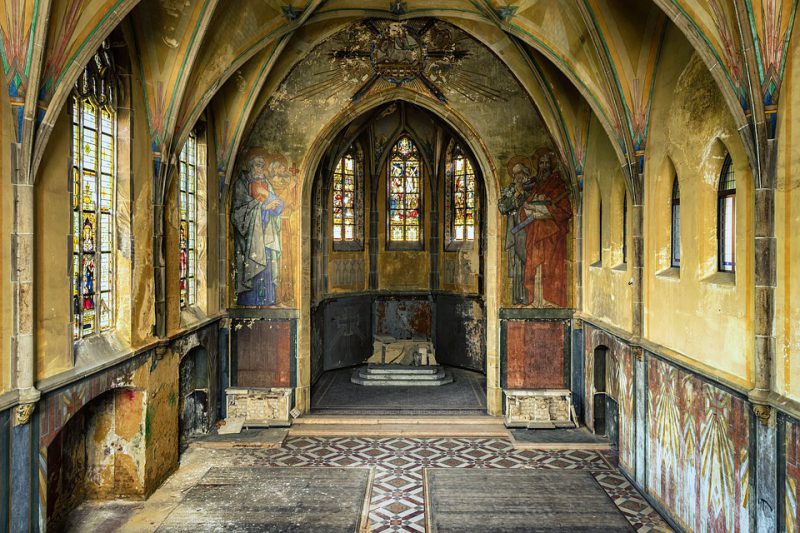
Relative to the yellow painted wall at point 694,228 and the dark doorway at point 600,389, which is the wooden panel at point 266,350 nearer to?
the dark doorway at point 600,389

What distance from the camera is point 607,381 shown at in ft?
43.2

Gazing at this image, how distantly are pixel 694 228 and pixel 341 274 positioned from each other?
1334cm

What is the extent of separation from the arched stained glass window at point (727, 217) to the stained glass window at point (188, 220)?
9.63m

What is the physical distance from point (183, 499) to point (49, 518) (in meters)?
2.01

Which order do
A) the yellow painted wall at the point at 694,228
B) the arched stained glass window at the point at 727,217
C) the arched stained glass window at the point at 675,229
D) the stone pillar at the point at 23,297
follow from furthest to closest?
1. the arched stained glass window at the point at 675,229
2. the arched stained glass window at the point at 727,217
3. the yellow painted wall at the point at 694,228
4. the stone pillar at the point at 23,297

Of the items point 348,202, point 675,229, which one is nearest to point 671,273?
point 675,229

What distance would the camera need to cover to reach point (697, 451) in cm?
838

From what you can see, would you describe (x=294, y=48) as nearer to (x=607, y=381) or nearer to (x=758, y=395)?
(x=607, y=381)

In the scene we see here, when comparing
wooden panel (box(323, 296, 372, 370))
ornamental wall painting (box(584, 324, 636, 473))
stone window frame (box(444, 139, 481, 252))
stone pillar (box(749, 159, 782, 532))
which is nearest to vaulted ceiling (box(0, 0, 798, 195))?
stone pillar (box(749, 159, 782, 532))

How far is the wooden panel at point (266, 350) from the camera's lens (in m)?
14.9

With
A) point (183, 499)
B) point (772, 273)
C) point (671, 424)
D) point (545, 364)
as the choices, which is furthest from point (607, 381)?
point (183, 499)

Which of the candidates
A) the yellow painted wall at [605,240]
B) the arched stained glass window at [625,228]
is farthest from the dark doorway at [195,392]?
the arched stained glass window at [625,228]

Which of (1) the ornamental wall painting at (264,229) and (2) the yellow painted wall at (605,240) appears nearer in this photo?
(2) the yellow painted wall at (605,240)

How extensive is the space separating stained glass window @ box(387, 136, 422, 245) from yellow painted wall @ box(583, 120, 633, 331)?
822 centimetres
